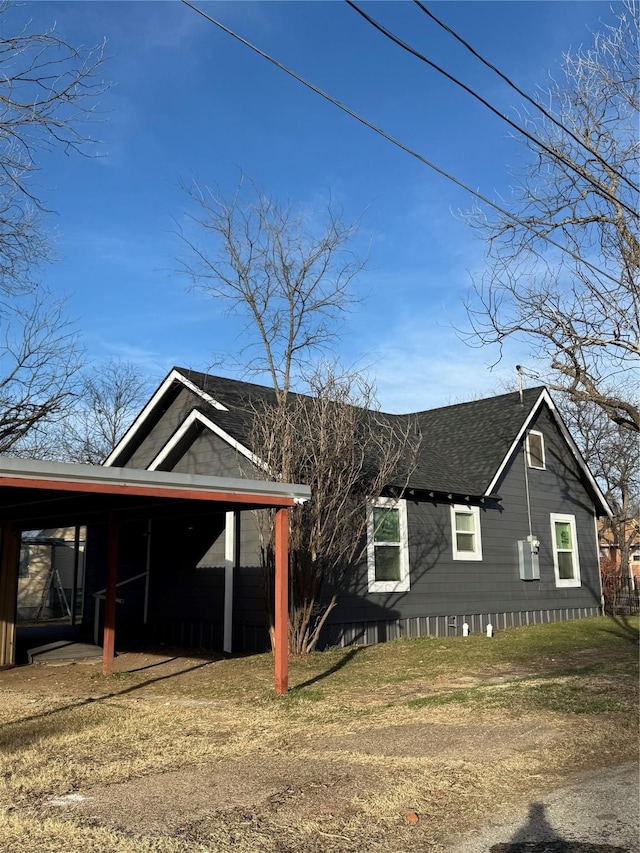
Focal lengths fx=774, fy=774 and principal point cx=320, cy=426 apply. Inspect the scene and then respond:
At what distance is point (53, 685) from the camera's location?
10305 mm

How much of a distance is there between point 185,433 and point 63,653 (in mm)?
4358

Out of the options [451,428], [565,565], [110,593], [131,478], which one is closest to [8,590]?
[110,593]

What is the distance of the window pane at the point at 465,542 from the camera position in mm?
15738

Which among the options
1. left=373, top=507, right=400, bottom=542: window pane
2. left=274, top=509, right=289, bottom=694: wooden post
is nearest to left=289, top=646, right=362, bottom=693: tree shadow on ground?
left=274, top=509, right=289, bottom=694: wooden post

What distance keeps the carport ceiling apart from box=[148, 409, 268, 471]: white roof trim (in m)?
2.09

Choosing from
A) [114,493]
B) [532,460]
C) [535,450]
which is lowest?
[114,493]

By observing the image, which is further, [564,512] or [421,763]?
[564,512]

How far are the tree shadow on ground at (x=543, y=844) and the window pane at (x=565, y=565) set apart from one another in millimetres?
14705

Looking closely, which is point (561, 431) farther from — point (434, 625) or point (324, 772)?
point (324, 772)

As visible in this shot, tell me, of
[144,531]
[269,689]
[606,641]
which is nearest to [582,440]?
[606,641]

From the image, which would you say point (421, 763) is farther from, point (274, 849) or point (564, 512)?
point (564, 512)

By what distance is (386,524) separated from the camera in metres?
14.1

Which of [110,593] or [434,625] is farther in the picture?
[434,625]

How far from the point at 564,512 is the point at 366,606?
7.60 metres
